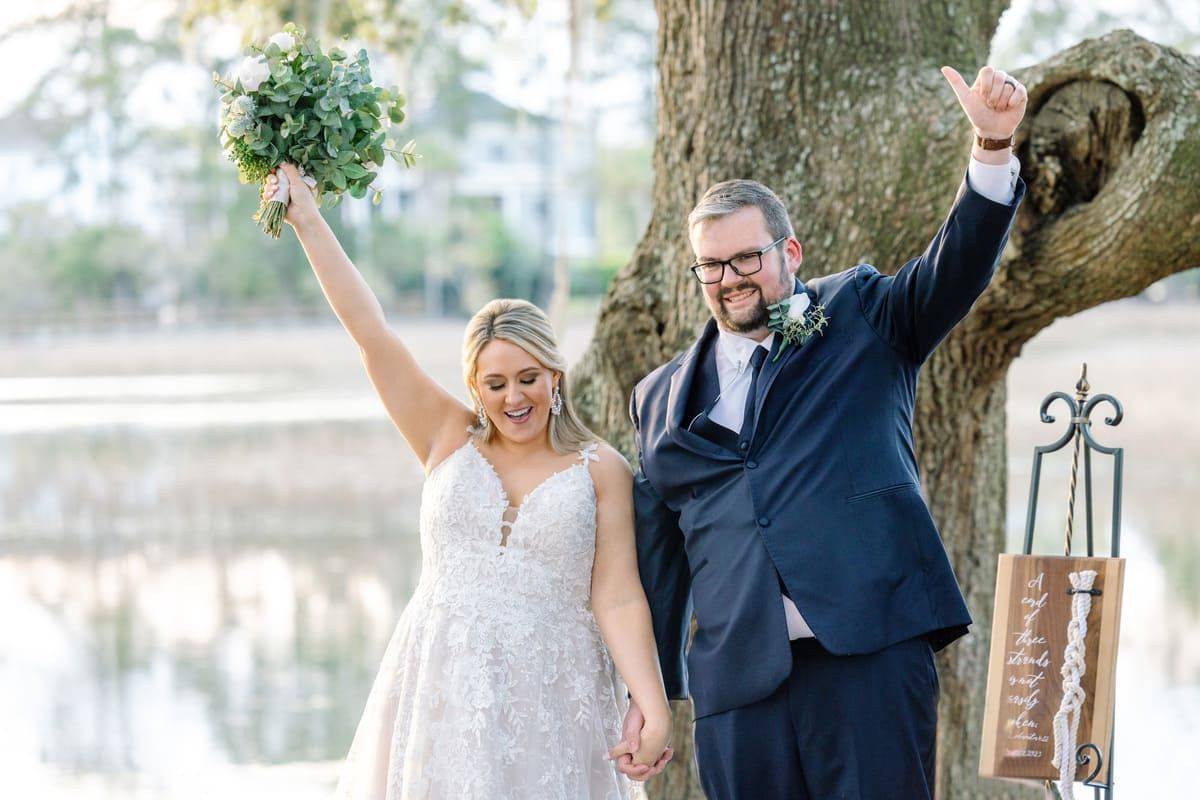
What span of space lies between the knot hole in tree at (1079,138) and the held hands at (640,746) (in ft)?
6.24

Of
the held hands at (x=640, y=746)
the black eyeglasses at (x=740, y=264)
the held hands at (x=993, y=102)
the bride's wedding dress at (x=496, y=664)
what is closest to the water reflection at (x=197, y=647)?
the bride's wedding dress at (x=496, y=664)

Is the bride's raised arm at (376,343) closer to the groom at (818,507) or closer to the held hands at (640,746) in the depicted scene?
the groom at (818,507)

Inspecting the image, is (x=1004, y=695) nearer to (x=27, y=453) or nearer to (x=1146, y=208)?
(x=1146, y=208)

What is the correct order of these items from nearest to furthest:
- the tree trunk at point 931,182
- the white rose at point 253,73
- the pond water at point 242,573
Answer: the white rose at point 253,73 → the tree trunk at point 931,182 → the pond water at point 242,573

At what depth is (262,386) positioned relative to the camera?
2814 centimetres

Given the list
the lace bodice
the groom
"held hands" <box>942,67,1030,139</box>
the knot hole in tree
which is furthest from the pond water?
"held hands" <box>942,67,1030,139</box>

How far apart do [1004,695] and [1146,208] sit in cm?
159

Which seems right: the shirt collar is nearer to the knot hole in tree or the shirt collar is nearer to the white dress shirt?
the white dress shirt

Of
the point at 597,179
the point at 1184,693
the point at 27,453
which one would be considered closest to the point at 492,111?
the point at 597,179

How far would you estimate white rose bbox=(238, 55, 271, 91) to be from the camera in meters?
3.41

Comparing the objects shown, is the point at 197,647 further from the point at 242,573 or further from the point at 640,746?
the point at 640,746

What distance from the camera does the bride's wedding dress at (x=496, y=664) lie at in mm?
3373

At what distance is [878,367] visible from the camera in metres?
3.07

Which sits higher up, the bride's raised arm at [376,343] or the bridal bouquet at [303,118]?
the bridal bouquet at [303,118]
